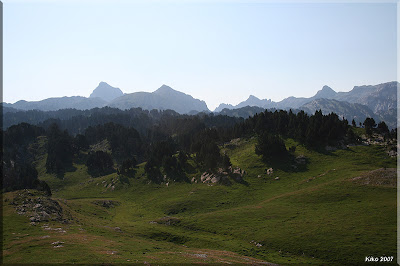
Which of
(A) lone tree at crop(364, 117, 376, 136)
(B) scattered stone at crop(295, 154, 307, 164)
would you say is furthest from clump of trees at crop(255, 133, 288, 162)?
(A) lone tree at crop(364, 117, 376, 136)

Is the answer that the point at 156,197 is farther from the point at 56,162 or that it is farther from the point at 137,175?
the point at 56,162

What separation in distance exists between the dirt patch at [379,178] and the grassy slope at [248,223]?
279 centimetres

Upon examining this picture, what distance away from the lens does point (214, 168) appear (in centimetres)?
11469

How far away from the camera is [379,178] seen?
2773 inches

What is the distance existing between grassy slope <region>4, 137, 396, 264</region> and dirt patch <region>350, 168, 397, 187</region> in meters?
2.79

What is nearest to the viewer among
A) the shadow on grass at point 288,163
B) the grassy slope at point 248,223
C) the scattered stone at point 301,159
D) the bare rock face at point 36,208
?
the grassy slope at point 248,223

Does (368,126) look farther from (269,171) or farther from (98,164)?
(98,164)

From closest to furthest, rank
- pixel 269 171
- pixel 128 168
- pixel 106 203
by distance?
pixel 106 203, pixel 269 171, pixel 128 168

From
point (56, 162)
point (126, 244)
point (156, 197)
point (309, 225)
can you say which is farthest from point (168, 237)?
point (56, 162)

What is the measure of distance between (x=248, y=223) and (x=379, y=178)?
45.6 meters

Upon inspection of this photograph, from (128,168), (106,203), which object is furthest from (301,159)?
(128,168)

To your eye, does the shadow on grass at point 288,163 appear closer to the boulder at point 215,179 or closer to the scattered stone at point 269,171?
the scattered stone at point 269,171

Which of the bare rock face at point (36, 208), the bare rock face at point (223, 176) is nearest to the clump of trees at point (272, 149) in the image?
the bare rock face at point (223, 176)

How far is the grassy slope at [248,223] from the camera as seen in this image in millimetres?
39812
